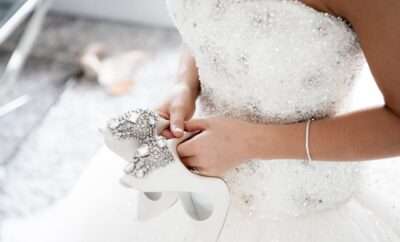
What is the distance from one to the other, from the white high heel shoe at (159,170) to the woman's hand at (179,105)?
0.14ft

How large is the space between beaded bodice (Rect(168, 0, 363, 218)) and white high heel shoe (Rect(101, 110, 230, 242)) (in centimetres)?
7

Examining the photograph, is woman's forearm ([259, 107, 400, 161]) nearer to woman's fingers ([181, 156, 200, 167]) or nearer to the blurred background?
woman's fingers ([181, 156, 200, 167])

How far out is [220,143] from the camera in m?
0.79

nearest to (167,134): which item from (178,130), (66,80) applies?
(178,130)

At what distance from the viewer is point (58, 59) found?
7.44 ft

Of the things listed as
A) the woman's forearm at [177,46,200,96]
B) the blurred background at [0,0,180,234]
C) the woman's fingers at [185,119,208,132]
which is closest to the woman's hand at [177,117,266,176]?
the woman's fingers at [185,119,208,132]

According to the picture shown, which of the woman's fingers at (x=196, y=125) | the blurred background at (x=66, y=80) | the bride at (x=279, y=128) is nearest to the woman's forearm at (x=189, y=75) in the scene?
the bride at (x=279, y=128)

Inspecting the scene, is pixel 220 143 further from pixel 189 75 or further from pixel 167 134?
pixel 189 75

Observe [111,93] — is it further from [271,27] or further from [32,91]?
[271,27]

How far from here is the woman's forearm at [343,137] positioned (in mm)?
732

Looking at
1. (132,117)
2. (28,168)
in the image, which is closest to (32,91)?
(28,168)

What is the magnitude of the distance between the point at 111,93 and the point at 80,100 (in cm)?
11

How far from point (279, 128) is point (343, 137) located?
0.09 metres

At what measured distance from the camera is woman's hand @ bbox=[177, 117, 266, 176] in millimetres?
790
